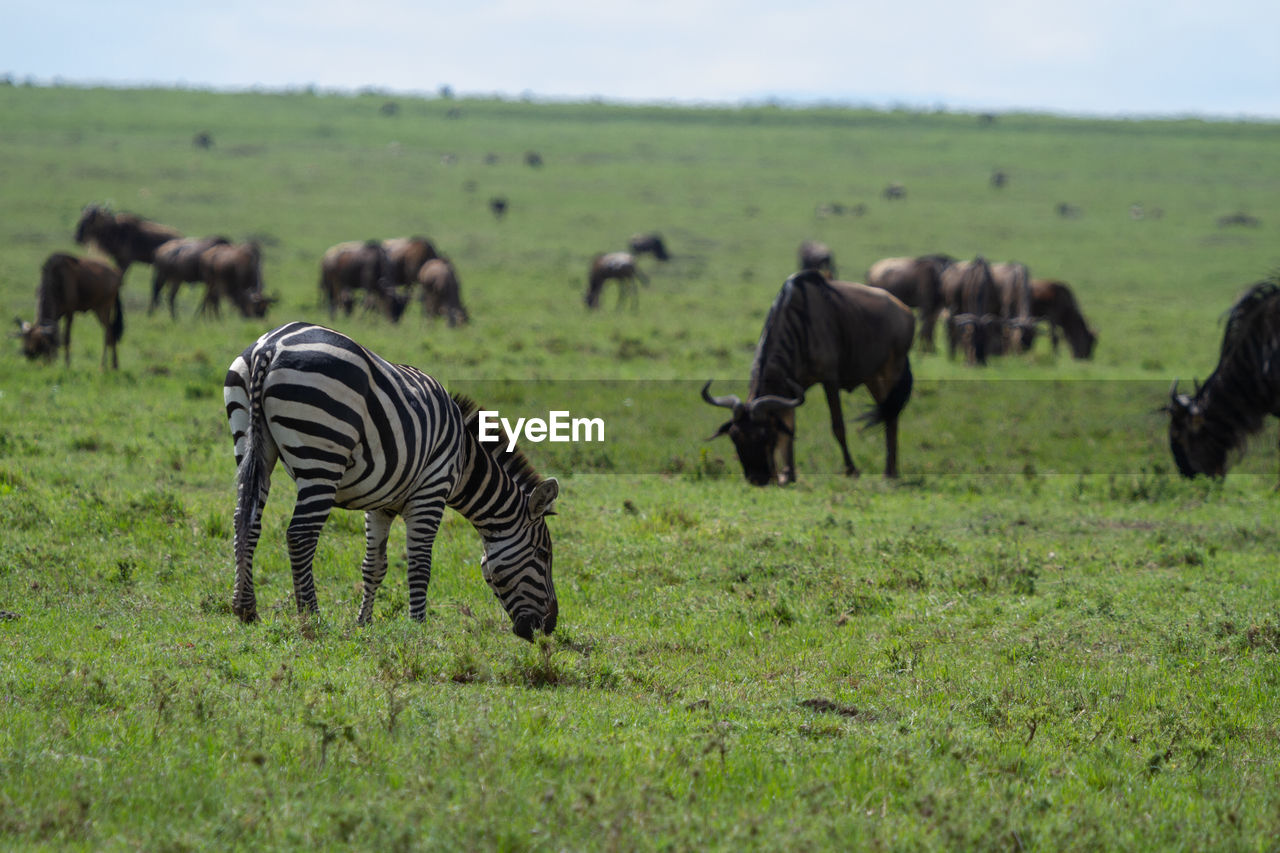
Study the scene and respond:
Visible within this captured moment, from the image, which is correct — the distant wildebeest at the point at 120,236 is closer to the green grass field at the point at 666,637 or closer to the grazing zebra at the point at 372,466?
the green grass field at the point at 666,637

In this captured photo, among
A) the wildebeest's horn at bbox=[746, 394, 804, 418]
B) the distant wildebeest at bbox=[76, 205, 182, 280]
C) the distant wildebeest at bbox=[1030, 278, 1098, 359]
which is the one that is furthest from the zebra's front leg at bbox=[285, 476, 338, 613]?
the distant wildebeest at bbox=[76, 205, 182, 280]

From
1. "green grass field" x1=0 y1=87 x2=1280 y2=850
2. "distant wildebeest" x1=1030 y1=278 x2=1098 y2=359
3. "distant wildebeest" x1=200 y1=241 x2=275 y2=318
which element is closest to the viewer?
"green grass field" x1=0 y1=87 x2=1280 y2=850

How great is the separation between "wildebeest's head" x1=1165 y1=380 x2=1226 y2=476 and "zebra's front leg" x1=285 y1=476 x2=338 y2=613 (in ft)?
40.3

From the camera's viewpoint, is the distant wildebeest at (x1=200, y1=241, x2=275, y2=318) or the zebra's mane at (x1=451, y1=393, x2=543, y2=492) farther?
the distant wildebeest at (x1=200, y1=241, x2=275, y2=318)

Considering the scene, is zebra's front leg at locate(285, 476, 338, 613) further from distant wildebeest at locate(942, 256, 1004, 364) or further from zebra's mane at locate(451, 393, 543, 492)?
distant wildebeest at locate(942, 256, 1004, 364)

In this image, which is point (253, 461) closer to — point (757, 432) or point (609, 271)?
point (757, 432)

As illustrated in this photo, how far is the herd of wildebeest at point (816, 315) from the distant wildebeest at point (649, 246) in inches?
298

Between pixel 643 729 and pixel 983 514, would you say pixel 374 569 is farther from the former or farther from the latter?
pixel 983 514

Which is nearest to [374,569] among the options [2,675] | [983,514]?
[2,675]

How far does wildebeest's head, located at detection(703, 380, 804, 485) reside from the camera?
1470cm

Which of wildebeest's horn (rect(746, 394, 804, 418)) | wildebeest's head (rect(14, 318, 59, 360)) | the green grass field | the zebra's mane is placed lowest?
the green grass field

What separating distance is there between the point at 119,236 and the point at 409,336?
13.1 meters

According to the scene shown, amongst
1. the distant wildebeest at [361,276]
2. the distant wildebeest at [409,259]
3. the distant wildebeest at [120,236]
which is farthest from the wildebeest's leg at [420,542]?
the distant wildebeest at [120,236]

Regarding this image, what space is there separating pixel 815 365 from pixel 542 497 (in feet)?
25.6
